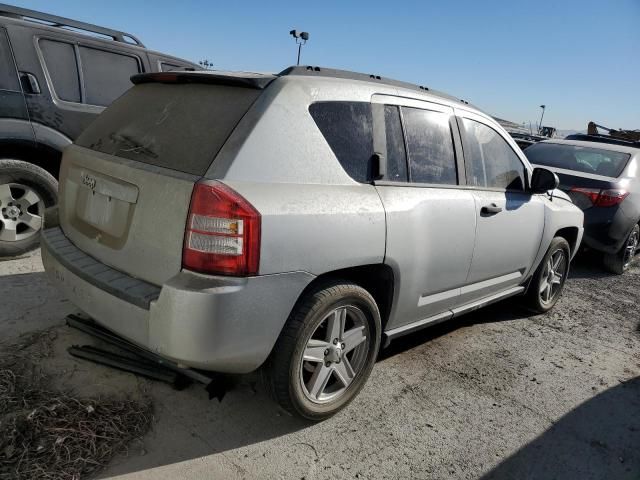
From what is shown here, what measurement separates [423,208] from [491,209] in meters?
0.81

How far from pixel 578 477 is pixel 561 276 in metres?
2.77

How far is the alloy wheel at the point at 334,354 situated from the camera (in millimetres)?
2570

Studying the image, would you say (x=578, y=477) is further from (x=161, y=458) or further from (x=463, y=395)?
(x=161, y=458)

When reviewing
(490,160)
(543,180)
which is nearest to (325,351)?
(490,160)

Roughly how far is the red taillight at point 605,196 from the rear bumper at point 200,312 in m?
5.10

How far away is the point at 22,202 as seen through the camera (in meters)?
4.41

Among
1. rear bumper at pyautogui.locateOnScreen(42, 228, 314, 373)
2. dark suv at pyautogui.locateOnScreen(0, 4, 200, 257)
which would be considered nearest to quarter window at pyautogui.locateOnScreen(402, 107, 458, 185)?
rear bumper at pyautogui.locateOnScreen(42, 228, 314, 373)

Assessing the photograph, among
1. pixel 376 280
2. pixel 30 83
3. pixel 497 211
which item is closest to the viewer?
pixel 376 280

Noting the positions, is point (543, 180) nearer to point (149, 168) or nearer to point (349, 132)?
point (349, 132)

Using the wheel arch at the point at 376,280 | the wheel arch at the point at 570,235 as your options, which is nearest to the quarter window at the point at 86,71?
the wheel arch at the point at 376,280

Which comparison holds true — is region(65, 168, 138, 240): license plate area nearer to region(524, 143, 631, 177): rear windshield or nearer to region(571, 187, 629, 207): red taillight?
region(571, 187, 629, 207): red taillight

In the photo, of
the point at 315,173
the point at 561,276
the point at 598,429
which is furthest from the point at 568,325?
the point at 315,173

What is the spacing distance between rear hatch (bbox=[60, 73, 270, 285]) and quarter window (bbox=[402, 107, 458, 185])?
110 centimetres

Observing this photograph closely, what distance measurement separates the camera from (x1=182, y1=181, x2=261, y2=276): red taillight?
2.07 metres
